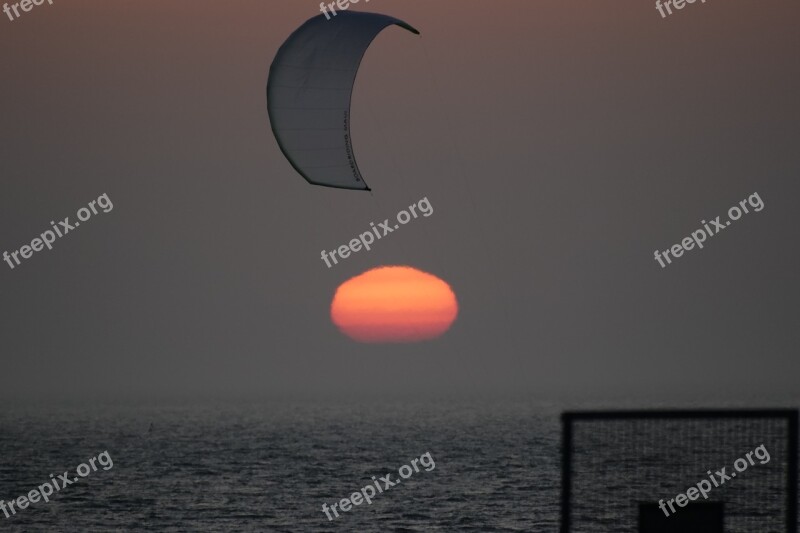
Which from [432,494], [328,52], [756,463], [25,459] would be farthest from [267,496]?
[756,463]

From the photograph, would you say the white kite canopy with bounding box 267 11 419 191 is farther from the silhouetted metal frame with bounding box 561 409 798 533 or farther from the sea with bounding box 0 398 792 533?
the silhouetted metal frame with bounding box 561 409 798 533

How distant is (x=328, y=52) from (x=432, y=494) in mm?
56973

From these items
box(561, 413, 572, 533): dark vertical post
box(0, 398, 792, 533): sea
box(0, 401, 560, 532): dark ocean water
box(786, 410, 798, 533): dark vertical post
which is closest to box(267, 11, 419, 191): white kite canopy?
box(0, 398, 792, 533): sea

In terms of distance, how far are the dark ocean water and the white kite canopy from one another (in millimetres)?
38317

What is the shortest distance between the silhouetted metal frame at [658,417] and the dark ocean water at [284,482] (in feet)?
180

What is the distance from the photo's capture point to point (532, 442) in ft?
488

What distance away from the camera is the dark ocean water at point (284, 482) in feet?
249

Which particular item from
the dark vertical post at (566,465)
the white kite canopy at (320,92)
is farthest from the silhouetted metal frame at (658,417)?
the white kite canopy at (320,92)

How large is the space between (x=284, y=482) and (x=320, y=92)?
67.5m

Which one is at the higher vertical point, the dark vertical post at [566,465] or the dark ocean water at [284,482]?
the dark ocean water at [284,482]

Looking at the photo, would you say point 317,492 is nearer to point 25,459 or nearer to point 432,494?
point 432,494

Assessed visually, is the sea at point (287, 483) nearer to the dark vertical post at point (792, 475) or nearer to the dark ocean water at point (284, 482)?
the dark ocean water at point (284, 482)

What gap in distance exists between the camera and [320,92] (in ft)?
120

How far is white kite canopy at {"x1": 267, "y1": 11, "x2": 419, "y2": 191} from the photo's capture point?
3550 centimetres
